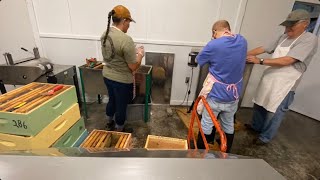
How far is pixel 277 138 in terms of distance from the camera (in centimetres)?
255

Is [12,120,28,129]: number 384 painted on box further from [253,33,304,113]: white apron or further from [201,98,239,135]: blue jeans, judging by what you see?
[253,33,304,113]: white apron

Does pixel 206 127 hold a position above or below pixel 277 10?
below

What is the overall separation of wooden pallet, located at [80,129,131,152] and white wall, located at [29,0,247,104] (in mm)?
1574

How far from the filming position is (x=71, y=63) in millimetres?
2889

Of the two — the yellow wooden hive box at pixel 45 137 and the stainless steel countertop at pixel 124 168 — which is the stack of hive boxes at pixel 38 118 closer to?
the yellow wooden hive box at pixel 45 137

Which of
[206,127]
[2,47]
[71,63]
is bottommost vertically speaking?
[206,127]

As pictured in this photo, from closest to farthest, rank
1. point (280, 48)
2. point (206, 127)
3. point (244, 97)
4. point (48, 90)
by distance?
point (48, 90)
point (206, 127)
point (280, 48)
point (244, 97)

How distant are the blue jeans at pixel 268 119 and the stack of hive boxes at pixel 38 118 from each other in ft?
7.71

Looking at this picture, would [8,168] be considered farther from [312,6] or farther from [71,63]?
[312,6]

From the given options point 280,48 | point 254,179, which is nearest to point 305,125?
point 280,48

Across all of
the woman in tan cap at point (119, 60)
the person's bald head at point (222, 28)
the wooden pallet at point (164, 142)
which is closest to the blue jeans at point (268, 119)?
the person's bald head at point (222, 28)

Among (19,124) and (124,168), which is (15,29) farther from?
(124,168)

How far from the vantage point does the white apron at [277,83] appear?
6.55ft

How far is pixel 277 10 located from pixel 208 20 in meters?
1.12
